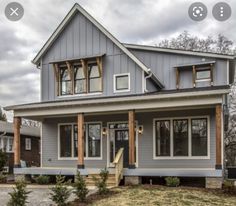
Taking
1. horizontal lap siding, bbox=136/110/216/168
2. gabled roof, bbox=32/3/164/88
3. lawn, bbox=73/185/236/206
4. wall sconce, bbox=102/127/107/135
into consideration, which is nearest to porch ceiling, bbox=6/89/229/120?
horizontal lap siding, bbox=136/110/216/168

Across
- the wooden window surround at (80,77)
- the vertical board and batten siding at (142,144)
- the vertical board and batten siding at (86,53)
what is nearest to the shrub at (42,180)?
the vertical board and batten siding at (142,144)

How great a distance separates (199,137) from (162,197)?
5421 mm

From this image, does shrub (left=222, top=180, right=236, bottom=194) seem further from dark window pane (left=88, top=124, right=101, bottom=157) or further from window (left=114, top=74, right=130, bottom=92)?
dark window pane (left=88, top=124, right=101, bottom=157)

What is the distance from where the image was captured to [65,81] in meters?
20.2

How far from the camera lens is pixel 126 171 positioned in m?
16.2

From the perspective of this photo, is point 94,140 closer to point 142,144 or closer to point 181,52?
point 142,144

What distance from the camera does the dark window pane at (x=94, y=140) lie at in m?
19.4

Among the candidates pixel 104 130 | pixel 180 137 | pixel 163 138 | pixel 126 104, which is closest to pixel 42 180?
pixel 104 130

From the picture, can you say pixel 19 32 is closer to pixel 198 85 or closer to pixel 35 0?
pixel 35 0

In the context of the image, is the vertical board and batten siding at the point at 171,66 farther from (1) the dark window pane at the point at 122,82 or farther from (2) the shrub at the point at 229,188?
(2) the shrub at the point at 229,188

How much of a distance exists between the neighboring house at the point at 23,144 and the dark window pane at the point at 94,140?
383 inches

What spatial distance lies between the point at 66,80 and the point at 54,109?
8.33 feet

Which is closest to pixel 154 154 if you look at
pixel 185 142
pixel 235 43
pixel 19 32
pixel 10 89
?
pixel 185 142

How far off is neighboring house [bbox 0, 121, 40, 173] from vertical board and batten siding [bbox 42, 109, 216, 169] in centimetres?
789
